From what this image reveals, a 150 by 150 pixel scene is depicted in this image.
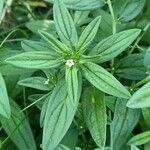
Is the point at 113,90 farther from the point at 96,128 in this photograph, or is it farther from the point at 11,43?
the point at 11,43

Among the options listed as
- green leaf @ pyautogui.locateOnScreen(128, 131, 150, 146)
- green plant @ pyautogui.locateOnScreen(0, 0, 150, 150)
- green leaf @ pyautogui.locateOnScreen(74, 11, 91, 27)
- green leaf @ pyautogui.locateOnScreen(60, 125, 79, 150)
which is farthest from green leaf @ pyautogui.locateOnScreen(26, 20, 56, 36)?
green leaf @ pyautogui.locateOnScreen(128, 131, 150, 146)

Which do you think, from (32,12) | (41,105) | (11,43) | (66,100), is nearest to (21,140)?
(41,105)

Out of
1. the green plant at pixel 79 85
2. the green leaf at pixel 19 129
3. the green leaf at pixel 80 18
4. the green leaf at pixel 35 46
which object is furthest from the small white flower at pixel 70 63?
the green leaf at pixel 80 18

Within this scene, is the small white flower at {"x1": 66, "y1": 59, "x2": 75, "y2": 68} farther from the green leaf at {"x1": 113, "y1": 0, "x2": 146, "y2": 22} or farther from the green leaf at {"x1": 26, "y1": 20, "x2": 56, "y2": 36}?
the green leaf at {"x1": 26, "y1": 20, "x2": 56, "y2": 36}

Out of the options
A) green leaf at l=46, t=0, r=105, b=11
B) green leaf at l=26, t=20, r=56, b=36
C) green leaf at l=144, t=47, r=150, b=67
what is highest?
green leaf at l=46, t=0, r=105, b=11

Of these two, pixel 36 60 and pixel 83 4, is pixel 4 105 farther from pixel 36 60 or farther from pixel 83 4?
pixel 83 4

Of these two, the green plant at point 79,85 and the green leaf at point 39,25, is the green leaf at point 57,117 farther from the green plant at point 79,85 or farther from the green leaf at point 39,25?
the green leaf at point 39,25
